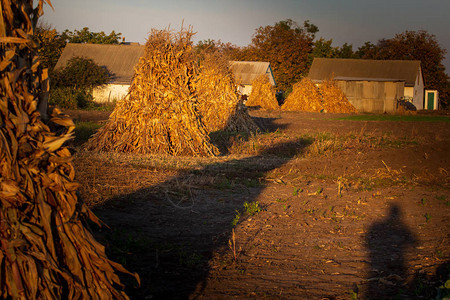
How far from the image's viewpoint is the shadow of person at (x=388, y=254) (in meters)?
3.86

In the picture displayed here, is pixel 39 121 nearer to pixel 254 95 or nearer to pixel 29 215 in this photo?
pixel 29 215

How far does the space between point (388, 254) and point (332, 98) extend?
124ft

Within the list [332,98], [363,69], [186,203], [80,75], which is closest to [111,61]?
[80,75]

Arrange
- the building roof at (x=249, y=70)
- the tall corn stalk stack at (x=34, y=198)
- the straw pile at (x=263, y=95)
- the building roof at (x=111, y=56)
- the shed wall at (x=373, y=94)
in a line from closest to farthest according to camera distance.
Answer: the tall corn stalk stack at (x=34, y=198)
the straw pile at (x=263, y=95)
the building roof at (x=111, y=56)
the shed wall at (x=373, y=94)
the building roof at (x=249, y=70)

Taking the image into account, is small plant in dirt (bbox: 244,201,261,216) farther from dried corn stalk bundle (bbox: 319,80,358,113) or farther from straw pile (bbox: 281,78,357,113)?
dried corn stalk bundle (bbox: 319,80,358,113)

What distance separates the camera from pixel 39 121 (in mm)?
2629

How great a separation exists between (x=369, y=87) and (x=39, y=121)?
44.7 metres

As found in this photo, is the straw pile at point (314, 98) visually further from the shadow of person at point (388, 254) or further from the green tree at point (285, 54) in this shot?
the shadow of person at point (388, 254)

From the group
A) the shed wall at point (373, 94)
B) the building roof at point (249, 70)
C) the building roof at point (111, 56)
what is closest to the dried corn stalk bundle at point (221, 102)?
the building roof at point (111, 56)

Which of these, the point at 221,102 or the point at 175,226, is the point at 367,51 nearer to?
the point at 221,102

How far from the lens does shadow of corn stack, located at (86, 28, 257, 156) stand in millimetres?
11328

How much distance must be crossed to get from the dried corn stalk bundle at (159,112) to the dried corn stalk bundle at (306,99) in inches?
1183

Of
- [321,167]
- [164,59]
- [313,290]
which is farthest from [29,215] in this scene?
[164,59]

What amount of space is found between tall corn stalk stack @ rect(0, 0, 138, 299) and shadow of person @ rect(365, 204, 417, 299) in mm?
2235
